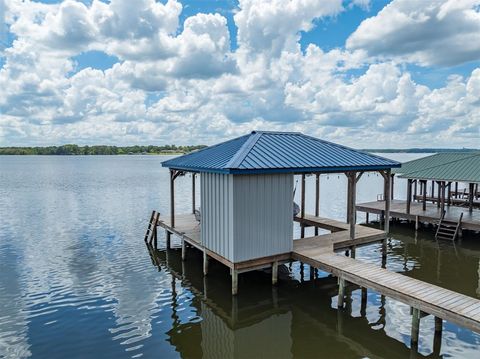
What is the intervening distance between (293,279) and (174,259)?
16.7 ft

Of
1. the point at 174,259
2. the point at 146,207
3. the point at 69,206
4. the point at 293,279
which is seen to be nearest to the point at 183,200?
the point at 146,207

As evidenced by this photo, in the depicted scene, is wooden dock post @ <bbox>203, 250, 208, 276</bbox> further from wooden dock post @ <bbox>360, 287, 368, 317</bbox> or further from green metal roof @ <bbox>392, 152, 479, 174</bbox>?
green metal roof @ <bbox>392, 152, 479, 174</bbox>

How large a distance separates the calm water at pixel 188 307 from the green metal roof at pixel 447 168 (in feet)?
10.2

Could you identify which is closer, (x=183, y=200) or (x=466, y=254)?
(x=466, y=254)

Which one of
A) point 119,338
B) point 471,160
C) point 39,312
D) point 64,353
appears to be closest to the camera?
point 64,353

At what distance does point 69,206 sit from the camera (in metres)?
27.2

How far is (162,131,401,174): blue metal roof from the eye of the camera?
10.2 m

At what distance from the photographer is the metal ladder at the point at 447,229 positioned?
1728 centimetres

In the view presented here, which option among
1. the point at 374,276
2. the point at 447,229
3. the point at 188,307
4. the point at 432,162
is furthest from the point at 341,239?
the point at 432,162

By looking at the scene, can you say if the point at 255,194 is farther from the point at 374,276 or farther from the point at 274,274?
the point at 374,276

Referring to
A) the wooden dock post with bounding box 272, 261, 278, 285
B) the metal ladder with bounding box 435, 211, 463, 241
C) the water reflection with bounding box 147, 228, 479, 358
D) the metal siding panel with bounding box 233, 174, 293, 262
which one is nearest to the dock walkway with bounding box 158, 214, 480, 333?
the wooden dock post with bounding box 272, 261, 278, 285

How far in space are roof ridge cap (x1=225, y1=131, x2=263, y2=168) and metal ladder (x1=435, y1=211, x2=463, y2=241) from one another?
11260 millimetres

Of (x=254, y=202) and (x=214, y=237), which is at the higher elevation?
(x=254, y=202)

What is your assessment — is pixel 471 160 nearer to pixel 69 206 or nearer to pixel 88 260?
pixel 88 260
